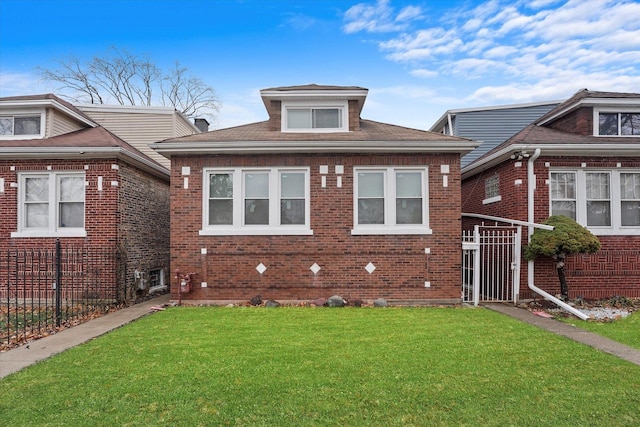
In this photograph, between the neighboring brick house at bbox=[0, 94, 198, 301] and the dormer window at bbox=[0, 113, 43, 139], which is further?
the dormer window at bbox=[0, 113, 43, 139]

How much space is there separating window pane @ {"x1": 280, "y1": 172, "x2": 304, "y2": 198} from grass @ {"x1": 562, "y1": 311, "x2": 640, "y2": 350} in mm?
6420

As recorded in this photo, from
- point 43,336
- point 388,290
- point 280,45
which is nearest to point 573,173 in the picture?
point 388,290

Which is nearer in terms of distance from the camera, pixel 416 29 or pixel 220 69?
pixel 416 29

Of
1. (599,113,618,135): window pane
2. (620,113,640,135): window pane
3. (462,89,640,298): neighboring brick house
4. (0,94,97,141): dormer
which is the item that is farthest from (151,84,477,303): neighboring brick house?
(620,113,640,135): window pane

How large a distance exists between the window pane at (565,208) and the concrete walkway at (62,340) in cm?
1041

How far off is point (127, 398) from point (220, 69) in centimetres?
2137

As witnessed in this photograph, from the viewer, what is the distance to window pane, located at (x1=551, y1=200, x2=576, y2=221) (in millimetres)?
9508

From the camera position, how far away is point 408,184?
9.17m

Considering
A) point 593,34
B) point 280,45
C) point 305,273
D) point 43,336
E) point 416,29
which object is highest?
point 280,45

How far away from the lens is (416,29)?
570 inches

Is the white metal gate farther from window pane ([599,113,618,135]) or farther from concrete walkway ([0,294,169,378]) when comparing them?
concrete walkway ([0,294,169,378])

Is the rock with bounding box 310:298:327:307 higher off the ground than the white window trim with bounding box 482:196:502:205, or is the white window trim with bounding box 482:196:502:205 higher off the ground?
the white window trim with bounding box 482:196:502:205

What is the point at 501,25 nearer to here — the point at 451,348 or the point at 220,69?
the point at 451,348

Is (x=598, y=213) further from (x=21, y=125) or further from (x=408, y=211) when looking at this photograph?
(x=21, y=125)
